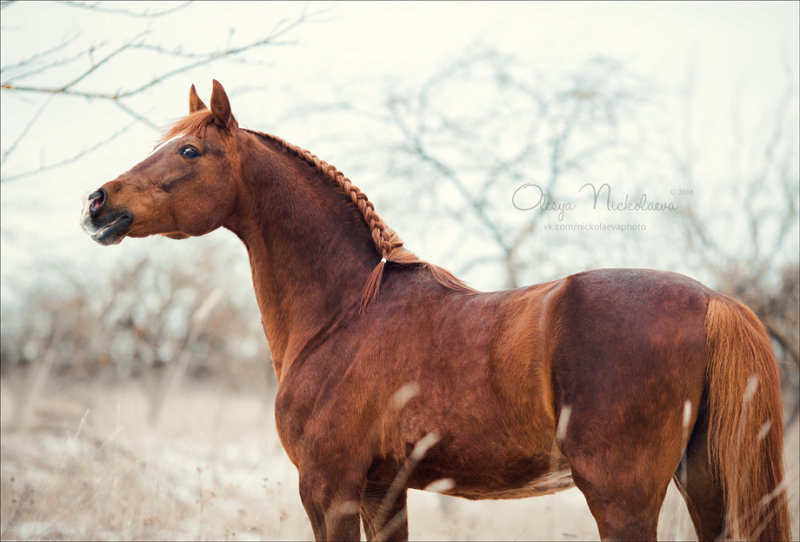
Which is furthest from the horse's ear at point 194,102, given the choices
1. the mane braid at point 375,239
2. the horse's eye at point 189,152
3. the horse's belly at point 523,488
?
the horse's belly at point 523,488

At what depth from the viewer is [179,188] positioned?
120 inches

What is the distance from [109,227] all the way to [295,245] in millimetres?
900

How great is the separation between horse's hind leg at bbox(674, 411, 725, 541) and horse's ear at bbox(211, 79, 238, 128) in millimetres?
2572

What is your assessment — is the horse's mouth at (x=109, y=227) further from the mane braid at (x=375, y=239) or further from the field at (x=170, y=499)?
the field at (x=170, y=499)

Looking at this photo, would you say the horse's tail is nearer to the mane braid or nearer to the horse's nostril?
the mane braid

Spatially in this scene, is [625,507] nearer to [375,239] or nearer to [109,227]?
[375,239]

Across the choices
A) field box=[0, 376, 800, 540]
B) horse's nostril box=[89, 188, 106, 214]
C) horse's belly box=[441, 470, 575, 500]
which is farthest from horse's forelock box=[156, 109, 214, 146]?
horse's belly box=[441, 470, 575, 500]

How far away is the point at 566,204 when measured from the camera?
5816 mm

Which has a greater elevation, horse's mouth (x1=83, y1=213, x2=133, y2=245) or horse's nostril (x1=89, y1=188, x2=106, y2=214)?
horse's nostril (x1=89, y1=188, x2=106, y2=214)

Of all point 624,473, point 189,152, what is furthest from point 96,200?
point 624,473

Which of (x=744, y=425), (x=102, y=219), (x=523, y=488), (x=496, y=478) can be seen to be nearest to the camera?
(x=744, y=425)

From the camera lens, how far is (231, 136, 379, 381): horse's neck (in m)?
3.13

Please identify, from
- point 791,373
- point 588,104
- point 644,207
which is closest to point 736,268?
point 644,207

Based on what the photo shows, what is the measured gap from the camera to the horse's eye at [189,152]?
121 inches
